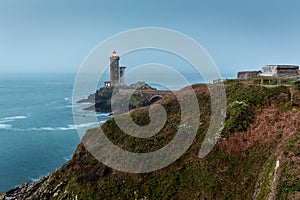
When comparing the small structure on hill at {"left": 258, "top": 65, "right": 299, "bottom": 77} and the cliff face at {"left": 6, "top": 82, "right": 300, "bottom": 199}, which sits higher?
the small structure on hill at {"left": 258, "top": 65, "right": 299, "bottom": 77}

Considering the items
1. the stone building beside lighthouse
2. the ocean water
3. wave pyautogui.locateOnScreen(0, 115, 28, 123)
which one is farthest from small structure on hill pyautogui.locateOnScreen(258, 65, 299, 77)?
wave pyautogui.locateOnScreen(0, 115, 28, 123)

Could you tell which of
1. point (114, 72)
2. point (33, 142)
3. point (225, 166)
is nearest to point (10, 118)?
point (33, 142)

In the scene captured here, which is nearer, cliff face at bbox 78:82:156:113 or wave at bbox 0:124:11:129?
wave at bbox 0:124:11:129

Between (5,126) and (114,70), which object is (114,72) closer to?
(114,70)

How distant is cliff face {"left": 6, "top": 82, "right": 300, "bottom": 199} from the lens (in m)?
13.2

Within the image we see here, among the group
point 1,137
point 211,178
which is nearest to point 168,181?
point 211,178

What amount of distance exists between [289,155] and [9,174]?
97.4ft

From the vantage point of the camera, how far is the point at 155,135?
20.5 m

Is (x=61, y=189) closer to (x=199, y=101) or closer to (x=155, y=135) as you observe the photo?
(x=155, y=135)

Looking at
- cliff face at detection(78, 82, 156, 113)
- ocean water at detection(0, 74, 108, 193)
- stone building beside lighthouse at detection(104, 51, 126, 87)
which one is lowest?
ocean water at detection(0, 74, 108, 193)

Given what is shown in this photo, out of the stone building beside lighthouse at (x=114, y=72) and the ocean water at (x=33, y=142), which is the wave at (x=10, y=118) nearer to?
the ocean water at (x=33, y=142)

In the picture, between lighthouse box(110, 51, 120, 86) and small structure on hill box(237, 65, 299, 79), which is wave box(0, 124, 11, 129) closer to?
lighthouse box(110, 51, 120, 86)

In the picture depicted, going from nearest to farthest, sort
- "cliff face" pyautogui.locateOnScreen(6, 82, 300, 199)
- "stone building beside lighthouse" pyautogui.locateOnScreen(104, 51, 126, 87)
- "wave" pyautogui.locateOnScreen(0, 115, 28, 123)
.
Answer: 1. "cliff face" pyautogui.locateOnScreen(6, 82, 300, 199)
2. "wave" pyautogui.locateOnScreen(0, 115, 28, 123)
3. "stone building beside lighthouse" pyautogui.locateOnScreen(104, 51, 126, 87)

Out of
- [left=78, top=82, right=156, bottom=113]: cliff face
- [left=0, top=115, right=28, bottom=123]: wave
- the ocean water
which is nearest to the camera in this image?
the ocean water
